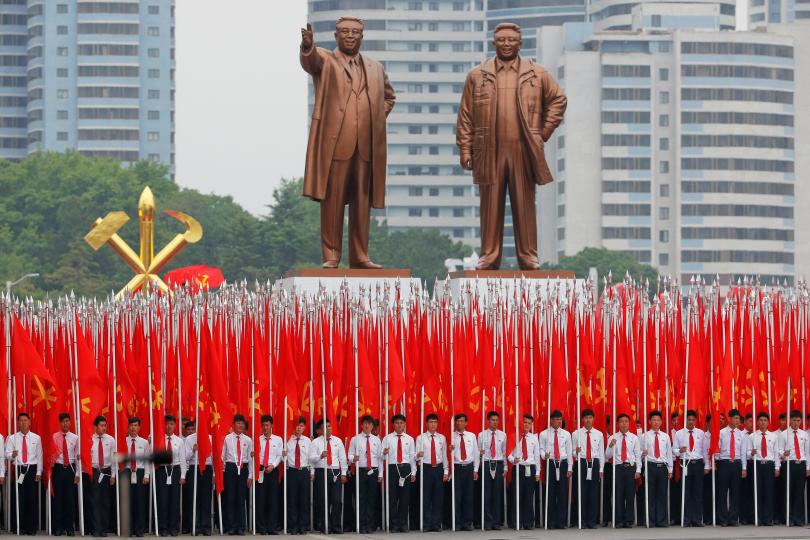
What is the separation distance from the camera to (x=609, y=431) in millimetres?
19016

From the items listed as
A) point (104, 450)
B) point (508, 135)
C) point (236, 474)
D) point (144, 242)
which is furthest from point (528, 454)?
point (144, 242)

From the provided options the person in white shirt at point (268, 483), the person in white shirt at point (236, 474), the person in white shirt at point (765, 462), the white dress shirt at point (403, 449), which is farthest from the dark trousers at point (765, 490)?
the person in white shirt at point (236, 474)

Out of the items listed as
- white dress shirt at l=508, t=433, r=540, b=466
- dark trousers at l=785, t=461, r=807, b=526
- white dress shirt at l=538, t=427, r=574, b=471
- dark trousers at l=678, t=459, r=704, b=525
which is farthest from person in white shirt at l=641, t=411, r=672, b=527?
dark trousers at l=785, t=461, r=807, b=526

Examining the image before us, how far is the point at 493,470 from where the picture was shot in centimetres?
1853

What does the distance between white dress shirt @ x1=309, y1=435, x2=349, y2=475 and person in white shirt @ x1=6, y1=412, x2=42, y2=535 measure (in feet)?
8.32

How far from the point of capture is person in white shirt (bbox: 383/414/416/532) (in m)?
18.4

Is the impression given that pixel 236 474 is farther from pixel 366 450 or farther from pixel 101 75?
pixel 101 75

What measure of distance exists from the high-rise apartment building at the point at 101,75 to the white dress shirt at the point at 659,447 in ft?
314

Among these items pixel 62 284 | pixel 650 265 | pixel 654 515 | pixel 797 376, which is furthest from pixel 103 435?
pixel 650 265

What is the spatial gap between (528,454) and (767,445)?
2.35 m

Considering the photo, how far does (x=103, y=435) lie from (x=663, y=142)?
85.8 metres

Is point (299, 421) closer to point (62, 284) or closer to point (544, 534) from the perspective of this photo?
point (544, 534)

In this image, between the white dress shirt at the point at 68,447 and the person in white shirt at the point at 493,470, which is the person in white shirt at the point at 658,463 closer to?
the person in white shirt at the point at 493,470

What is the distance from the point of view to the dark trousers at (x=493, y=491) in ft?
60.8
